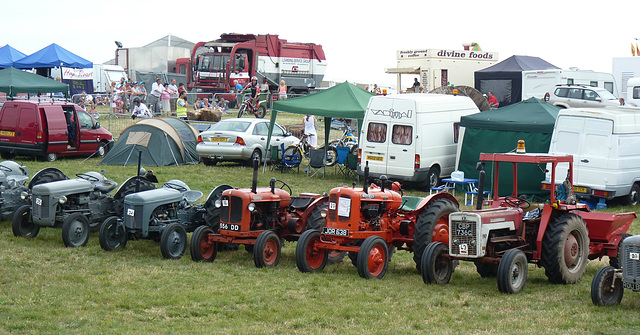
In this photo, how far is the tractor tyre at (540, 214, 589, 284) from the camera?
941 centimetres

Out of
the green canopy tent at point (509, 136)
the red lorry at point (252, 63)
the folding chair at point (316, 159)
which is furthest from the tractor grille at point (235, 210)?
the red lorry at point (252, 63)

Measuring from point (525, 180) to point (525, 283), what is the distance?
822 cm

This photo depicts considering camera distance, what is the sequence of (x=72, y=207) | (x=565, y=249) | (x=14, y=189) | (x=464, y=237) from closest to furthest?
(x=464, y=237) < (x=565, y=249) < (x=72, y=207) < (x=14, y=189)

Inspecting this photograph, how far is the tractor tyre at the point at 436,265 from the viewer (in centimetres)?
933

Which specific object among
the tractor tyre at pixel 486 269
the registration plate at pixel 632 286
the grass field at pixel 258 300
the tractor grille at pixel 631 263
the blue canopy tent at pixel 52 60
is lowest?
the grass field at pixel 258 300

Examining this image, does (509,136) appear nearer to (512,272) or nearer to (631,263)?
(512,272)

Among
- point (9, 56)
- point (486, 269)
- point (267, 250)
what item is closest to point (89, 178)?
point (267, 250)

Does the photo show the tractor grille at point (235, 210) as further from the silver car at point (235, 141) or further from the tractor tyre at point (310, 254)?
the silver car at point (235, 141)

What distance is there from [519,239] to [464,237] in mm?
854

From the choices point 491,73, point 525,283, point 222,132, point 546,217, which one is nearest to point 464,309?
point 525,283

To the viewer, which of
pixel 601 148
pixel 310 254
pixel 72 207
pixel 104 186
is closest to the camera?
pixel 310 254

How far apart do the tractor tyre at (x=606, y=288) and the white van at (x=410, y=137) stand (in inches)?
385

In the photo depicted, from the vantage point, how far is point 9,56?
1426 inches

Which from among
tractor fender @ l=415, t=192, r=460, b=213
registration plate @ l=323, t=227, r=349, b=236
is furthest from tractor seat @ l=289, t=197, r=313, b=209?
tractor fender @ l=415, t=192, r=460, b=213
